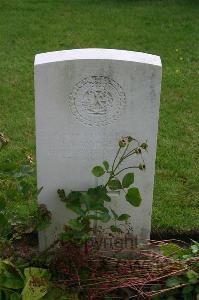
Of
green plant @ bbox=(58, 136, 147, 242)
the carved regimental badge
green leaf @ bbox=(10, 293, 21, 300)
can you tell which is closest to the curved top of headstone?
the carved regimental badge

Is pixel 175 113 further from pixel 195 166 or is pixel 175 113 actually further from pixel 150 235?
pixel 150 235

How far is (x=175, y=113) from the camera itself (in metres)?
5.82

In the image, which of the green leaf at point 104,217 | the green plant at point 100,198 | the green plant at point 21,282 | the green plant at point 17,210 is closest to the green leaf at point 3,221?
the green plant at point 17,210

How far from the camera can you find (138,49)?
7695 millimetres

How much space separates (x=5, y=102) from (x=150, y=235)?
2.59 m

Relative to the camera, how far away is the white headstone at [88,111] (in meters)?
3.20

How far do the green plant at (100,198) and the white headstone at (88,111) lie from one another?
10 centimetres

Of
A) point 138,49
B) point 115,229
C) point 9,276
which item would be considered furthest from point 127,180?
point 138,49

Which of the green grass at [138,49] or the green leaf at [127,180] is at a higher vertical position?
the green grass at [138,49]

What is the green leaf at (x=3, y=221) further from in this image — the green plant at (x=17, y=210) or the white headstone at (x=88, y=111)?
the white headstone at (x=88, y=111)

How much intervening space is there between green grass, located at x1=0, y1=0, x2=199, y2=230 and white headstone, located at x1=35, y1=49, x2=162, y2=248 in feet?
2.61

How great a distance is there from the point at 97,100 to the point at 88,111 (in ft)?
0.25

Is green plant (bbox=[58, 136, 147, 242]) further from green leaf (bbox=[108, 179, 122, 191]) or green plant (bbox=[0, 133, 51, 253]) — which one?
green plant (bbox=[0, 133, 51, 253])

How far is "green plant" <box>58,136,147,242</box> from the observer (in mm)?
3188
